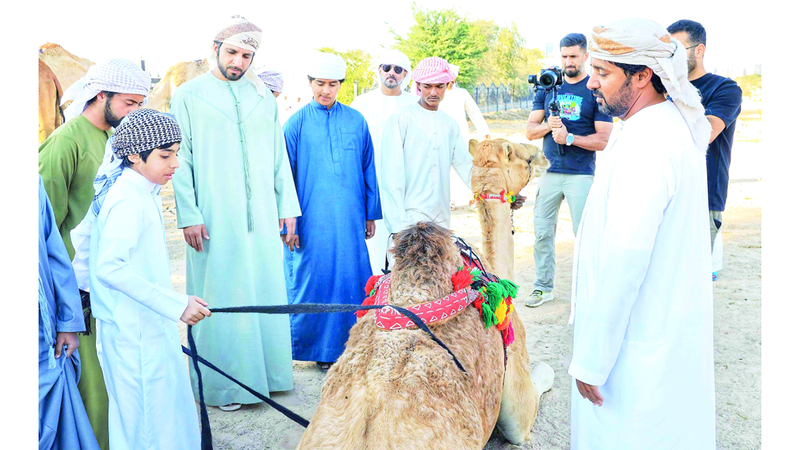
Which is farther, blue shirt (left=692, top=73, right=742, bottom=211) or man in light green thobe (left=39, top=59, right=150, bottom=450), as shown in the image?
blue shirt (left=692, top=73, right=742, bottom=211)

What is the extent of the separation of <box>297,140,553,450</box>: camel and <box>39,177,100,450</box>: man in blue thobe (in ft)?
3.52

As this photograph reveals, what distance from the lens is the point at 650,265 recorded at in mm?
2133

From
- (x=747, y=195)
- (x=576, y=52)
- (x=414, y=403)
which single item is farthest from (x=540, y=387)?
(x=747, y=195)

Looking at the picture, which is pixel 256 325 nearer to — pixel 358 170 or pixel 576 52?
pixel 358 170

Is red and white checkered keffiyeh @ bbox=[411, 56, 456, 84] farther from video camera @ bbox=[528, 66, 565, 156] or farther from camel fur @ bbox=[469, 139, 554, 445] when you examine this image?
video camera @ bbox=[528, 66, 565, 156]

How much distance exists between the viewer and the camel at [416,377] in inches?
80.8

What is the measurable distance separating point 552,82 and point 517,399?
11.0 feet

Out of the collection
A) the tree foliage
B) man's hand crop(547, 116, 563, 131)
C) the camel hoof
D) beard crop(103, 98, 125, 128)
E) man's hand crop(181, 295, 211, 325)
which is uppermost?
the tree foliage

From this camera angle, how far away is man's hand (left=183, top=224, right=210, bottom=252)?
3.85 metres

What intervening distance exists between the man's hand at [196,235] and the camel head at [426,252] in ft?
5.30

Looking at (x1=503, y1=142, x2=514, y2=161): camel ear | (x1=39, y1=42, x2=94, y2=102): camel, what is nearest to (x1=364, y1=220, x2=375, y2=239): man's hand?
(x1=503, y1=142, x2=514, y2=161): camel ear

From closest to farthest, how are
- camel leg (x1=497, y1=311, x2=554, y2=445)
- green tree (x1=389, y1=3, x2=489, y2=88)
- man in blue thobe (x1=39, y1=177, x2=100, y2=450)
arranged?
1. man in blue thobe (x1=39, y1=177, x2=100, y2=450)
2. camel leg (x1=497, y1=311, x2=554, y2=445)
3. green tree (x1=389, y1=3, x2=489, y2=88)

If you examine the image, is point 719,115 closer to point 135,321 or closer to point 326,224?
point 326,224

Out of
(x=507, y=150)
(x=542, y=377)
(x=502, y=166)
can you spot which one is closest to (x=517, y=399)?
(x=542, y=377)
